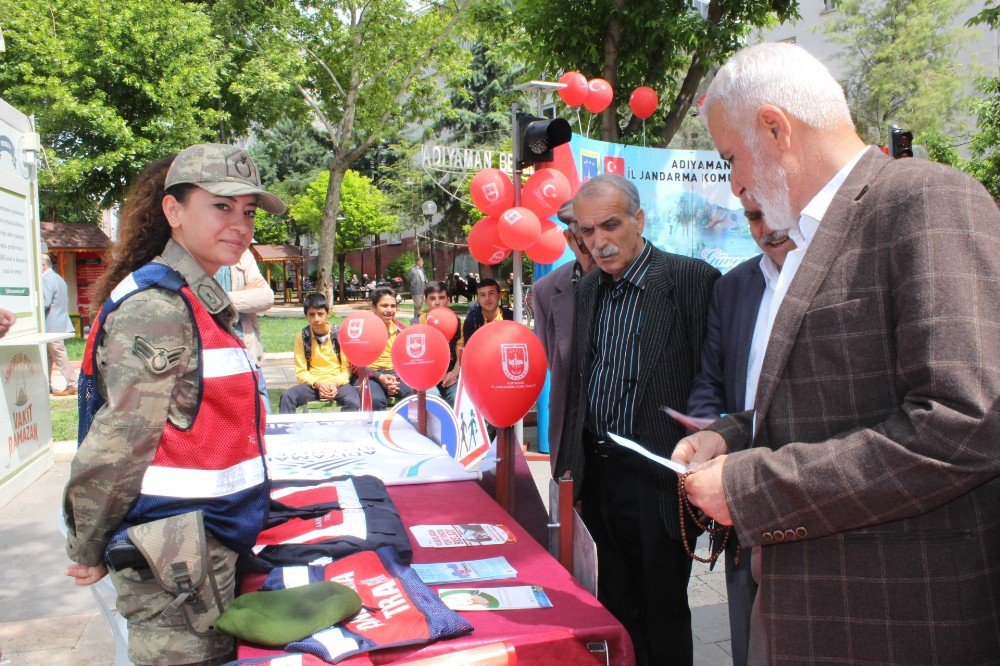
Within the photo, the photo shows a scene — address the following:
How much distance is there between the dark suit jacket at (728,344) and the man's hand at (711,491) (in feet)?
4.06

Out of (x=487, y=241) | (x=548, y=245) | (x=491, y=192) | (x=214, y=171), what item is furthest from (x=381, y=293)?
(x=214, y=171)

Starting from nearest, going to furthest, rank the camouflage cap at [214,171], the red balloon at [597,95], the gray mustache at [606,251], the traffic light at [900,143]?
the camouflage cap at [214,171]
the gray mustache at [606,251]
the traffic light at [900,143]
the red balloon at [597,95]

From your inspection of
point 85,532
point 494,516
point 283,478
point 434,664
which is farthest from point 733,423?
point 283,478

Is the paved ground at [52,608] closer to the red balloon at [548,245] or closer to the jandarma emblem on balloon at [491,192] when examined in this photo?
the red balloon at [548,245]

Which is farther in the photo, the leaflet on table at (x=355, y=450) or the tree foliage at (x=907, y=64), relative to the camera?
the tree foliage at (x=907, y=64)

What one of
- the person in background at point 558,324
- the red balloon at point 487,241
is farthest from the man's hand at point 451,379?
the person in background at point 558,324

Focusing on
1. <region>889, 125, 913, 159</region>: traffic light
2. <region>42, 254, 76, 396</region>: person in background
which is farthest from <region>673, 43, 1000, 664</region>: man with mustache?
<region>42, 254, 76, 396</region>: person in background

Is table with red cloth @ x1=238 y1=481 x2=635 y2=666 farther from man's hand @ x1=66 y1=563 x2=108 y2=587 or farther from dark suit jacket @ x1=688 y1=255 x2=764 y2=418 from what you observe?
dark suit jacket @ x1=688 y1=255 x2=764 y2=418

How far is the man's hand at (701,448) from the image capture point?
1.53m

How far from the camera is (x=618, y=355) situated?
2.73 m

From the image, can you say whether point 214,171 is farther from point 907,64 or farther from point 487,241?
point 907,64

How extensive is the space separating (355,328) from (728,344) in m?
3.76

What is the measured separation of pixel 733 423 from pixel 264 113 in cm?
2055

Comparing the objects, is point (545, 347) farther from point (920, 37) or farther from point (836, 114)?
point (920, 37)
